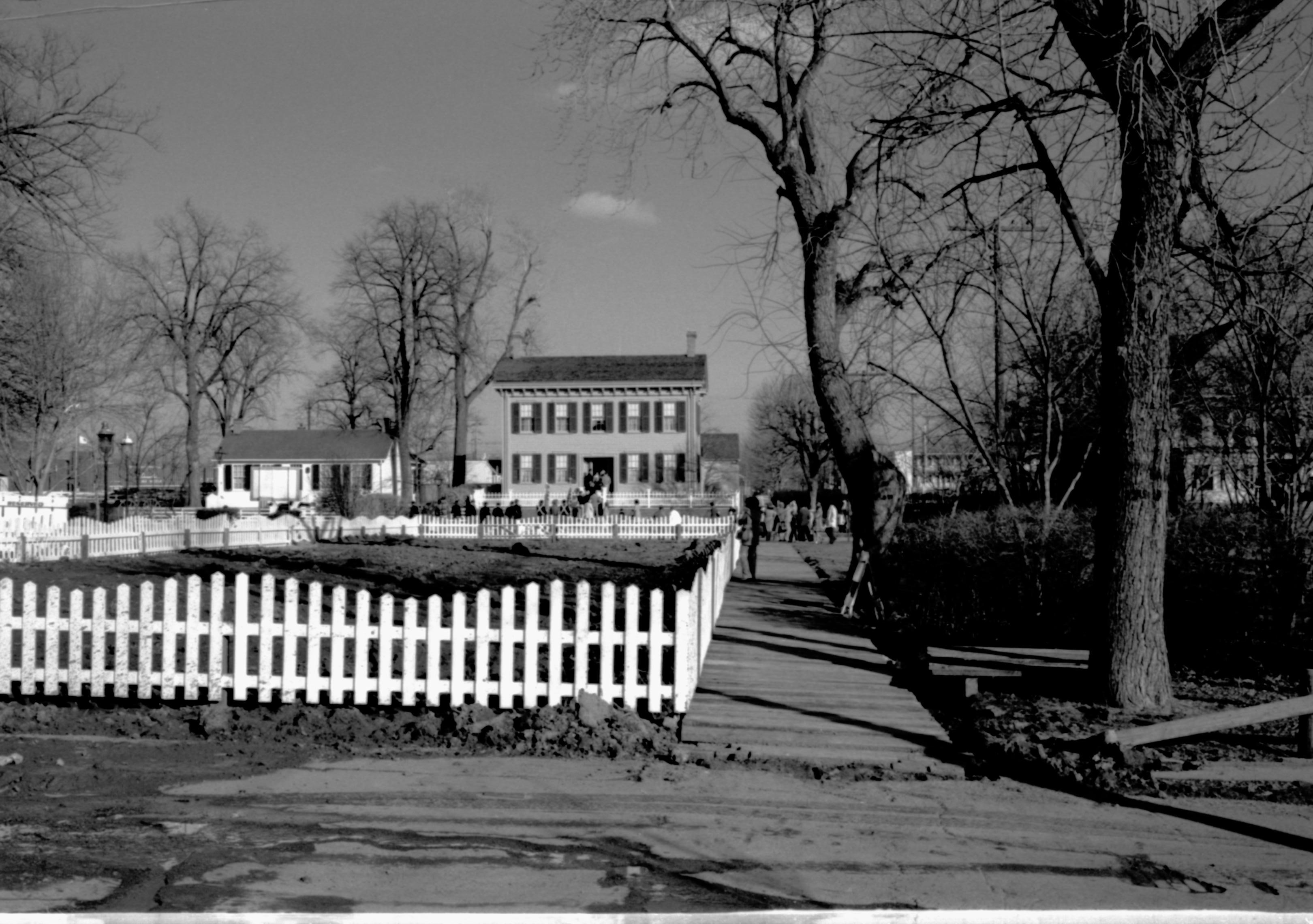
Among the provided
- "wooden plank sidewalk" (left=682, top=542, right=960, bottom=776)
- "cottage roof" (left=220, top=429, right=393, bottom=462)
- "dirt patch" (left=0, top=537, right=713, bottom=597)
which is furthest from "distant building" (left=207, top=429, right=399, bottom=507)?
"wooden plank sidewalk" (left=682, top=542, right=960, bottom=776)

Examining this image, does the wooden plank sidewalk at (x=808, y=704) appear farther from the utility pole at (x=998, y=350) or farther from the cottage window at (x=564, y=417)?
the cottage window at (x=564, y=417)

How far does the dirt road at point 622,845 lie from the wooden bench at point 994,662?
1988 mm

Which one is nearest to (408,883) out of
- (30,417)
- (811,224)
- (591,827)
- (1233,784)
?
(591,827)

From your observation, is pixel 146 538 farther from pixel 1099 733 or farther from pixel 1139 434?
pixel 1099 733

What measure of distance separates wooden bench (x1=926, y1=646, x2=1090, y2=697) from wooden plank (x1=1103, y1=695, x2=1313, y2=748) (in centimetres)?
199

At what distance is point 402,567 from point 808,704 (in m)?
16.2

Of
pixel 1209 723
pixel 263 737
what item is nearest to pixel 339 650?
pixel 263 737

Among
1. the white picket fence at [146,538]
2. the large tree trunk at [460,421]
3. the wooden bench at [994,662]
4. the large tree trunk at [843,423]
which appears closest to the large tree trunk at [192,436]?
the large tree trunk at [460,421]

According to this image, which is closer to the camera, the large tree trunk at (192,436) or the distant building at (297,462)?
the large tree trunk at (192,436)

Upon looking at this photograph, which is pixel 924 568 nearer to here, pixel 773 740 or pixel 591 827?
pixel 773 740

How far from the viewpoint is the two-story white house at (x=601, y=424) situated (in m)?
59.9

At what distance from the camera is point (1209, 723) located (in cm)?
616

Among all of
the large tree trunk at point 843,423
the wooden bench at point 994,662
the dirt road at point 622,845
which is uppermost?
the large tree trunk at point 843,423

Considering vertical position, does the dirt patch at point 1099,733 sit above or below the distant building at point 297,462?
below
